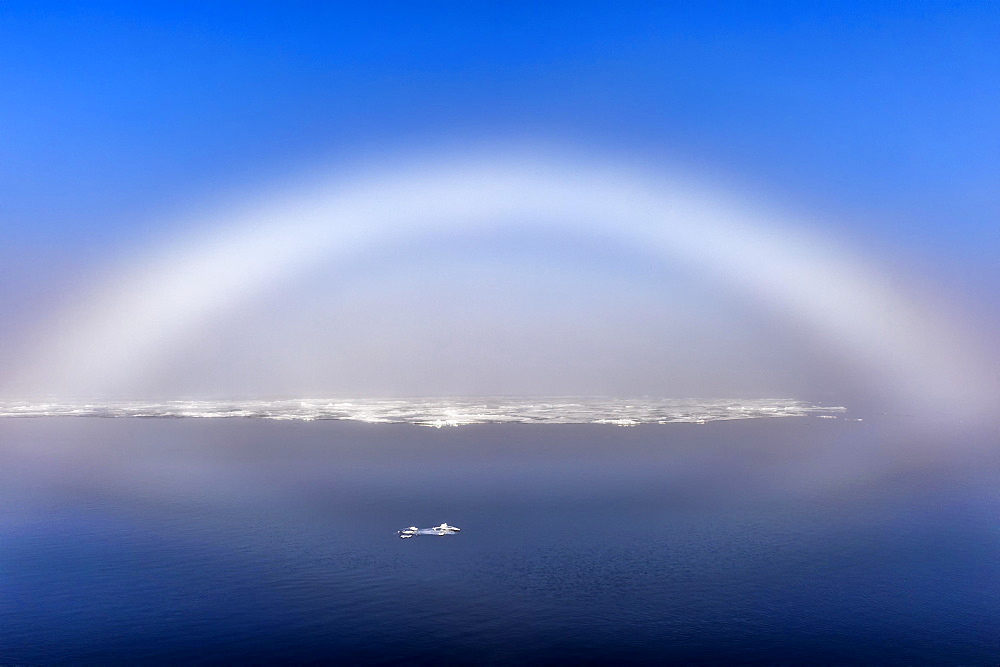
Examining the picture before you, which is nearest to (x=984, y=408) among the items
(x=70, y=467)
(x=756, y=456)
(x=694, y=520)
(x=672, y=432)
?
(x=672, y=432)

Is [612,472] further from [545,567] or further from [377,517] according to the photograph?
[545,567]

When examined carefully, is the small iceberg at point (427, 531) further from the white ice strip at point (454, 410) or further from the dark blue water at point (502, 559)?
the white ice strip at point (454, 410)

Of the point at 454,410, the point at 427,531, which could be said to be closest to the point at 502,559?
the point at 427,531

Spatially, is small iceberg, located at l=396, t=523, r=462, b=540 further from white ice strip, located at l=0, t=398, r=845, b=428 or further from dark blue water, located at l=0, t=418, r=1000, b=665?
white ice strip, located at l=0, t=398, r=845, b=428

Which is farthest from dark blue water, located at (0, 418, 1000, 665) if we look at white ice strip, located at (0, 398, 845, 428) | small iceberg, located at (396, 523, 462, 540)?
white ice strip, located at (0, 398, 845, 428)

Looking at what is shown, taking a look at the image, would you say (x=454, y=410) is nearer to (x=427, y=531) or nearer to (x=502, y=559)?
(x=427, y=531)
